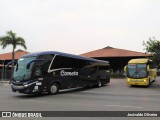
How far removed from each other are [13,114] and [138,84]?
62.4 ft

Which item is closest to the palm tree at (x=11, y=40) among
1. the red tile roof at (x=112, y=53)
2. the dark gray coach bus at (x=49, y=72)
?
the red tile roof at (x=112, y=53)

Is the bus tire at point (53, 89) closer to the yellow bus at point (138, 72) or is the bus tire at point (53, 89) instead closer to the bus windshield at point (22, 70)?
the bus windshield at point (22, 70)

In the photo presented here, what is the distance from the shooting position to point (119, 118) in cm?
991

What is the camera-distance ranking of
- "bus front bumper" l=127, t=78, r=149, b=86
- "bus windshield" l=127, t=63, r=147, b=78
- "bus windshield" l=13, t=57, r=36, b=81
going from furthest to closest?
"bus windshield" l=127, t=63, r=147, b=78
"bus front bumper" l=127, t=78, r=149, b=86
"bus windshield" l=13, t=57, r=36, b=81

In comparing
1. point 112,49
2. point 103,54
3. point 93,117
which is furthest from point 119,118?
point 112,49

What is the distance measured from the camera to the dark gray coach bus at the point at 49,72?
1831 centimetres

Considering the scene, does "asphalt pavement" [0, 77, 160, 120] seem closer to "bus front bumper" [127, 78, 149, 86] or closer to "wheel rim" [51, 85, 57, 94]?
"wheel rim" [51, 85, 57, 94]

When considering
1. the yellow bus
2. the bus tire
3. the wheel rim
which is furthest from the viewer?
the yellow bus

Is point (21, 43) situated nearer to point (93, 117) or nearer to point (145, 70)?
point (145, 70)

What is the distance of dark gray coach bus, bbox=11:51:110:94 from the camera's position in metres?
18.3

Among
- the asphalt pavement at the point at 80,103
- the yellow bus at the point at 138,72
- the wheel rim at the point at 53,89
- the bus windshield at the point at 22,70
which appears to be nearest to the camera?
the asphalt pavement at the point at 80,103

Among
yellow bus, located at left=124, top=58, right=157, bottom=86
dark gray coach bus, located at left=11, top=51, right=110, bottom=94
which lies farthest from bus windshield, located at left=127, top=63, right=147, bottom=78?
dark gray coach bus, located at left=11, top=51, right=110, bottom=94

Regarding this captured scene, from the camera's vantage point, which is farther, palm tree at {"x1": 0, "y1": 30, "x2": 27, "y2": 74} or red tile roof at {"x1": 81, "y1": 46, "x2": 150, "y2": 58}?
red tile roof at {"x1": 81, "y1": 46, "x2": 150, "y2": 58}

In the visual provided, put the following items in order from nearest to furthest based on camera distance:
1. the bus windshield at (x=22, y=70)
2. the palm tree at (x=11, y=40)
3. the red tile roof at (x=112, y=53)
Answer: the bus windshield at (x=22, y=70), the palm tree at (x=11, y=40), the red tile roof at (x=112, y=53)
